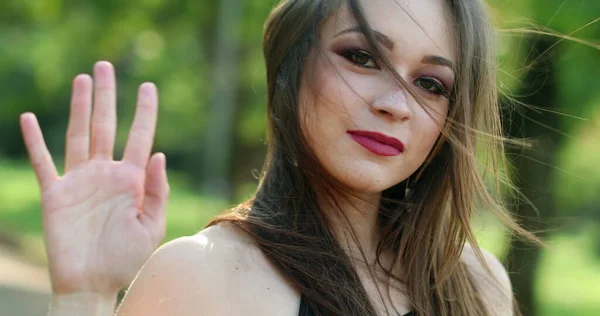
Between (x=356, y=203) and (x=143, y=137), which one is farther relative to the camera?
(x=143, y=137)

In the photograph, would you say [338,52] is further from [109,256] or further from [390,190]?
[109,256]

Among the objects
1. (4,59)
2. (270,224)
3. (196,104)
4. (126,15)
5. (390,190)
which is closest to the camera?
(270,224)

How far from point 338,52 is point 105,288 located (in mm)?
911

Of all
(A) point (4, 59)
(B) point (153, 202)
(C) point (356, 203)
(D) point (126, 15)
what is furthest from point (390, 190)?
(A) point (4, 59)

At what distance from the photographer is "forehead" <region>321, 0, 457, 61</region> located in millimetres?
2146

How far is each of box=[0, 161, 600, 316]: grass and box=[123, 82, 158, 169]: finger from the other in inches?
174

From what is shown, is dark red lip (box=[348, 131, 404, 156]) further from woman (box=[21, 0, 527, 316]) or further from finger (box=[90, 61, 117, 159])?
finger (box=[90, 61, 117, 159])

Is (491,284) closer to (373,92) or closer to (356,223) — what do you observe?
(356,223)

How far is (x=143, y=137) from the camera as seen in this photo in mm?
2639

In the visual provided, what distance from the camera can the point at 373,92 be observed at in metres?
2.14

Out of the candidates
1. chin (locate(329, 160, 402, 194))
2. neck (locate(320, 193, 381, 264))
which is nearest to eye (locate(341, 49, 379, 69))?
chin (locate(329, 160, 402, 194))

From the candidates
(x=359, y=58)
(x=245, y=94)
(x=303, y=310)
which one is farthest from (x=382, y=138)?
(x=245, y=94)

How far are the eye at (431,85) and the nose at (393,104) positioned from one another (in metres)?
0.08

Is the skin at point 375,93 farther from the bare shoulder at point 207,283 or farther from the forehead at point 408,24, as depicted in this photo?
the bare shoulder at point 207,283
